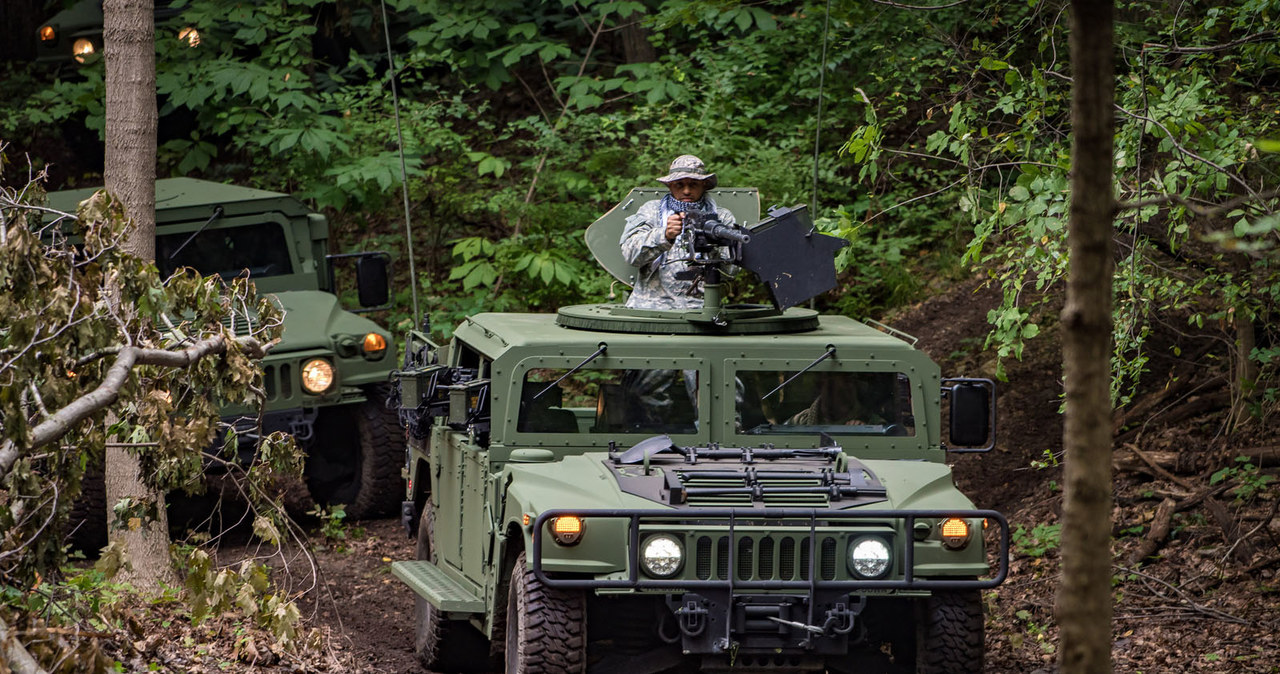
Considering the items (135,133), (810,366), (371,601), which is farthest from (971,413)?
(135,133)

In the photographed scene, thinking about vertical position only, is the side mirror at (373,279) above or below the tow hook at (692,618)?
above

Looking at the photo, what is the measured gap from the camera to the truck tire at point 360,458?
33.3ft

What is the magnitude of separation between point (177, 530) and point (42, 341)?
5.31m

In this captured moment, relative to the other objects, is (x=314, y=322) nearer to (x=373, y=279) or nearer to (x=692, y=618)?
(x=373, y=279)

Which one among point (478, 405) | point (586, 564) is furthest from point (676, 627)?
point (478, 405)

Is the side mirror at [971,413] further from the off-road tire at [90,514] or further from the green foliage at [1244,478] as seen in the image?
the off-road tire at [90,514]

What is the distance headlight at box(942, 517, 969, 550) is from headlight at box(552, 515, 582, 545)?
134 centimetres

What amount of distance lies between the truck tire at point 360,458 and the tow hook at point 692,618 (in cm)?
502

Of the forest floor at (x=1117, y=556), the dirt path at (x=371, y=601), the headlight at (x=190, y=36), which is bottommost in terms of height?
the dirt path at (x=371, y=601)

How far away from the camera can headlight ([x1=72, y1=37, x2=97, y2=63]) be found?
13.5 metres

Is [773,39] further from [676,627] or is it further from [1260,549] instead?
[676,627]

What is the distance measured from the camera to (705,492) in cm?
561

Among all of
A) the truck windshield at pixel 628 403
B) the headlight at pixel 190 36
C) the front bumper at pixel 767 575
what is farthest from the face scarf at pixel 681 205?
the headlight at pixel 190 36

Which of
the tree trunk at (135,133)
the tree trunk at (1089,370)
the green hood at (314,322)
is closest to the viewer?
the tree trunk at (1089,370)
